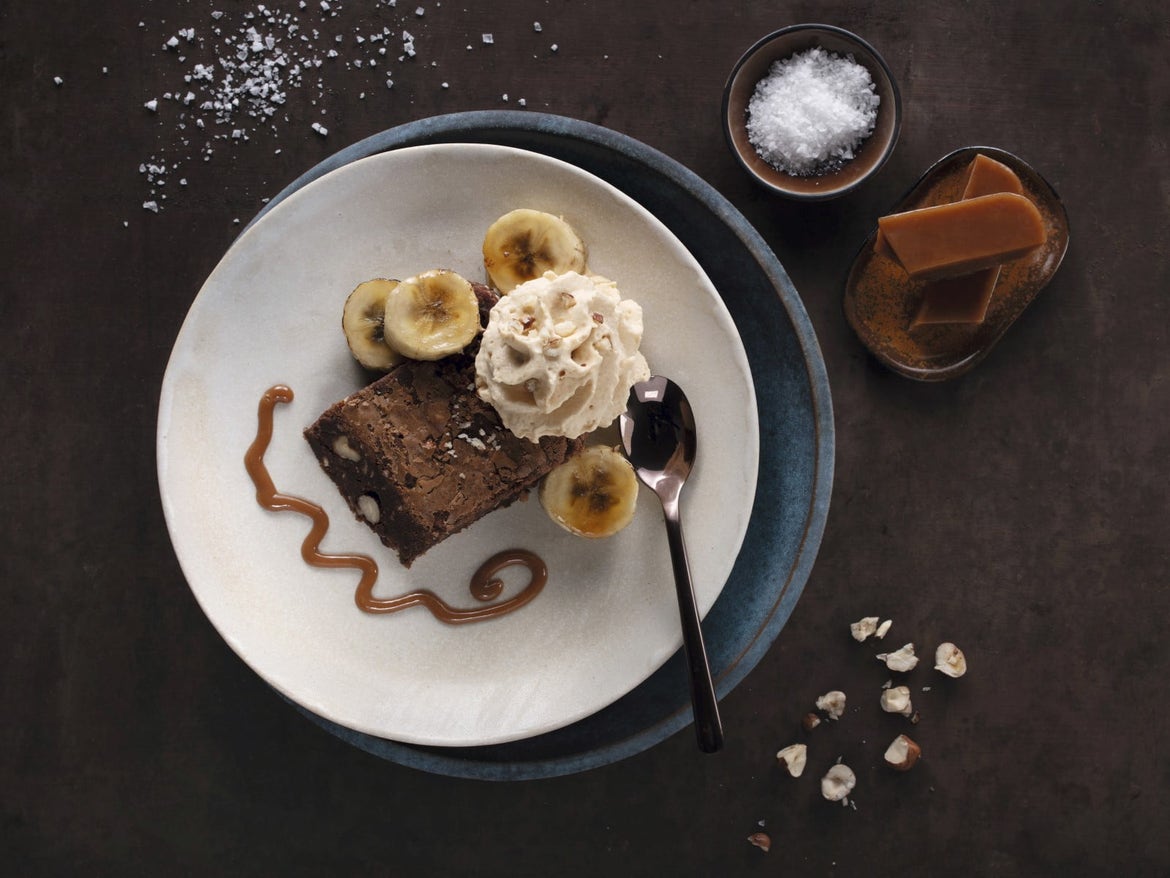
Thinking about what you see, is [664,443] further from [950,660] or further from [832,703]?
[950,660]

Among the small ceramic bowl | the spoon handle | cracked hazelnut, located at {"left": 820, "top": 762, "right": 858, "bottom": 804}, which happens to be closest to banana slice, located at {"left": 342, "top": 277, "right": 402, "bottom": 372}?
the spoon handle

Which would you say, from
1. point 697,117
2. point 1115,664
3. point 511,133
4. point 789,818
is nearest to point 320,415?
point 511,133

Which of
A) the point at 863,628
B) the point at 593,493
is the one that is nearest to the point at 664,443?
the point at 593,493

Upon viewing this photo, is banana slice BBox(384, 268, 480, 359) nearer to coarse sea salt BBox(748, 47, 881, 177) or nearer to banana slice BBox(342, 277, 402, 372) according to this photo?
banana slice BBox(342, 277, 402, 372)

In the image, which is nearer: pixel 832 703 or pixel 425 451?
pixel 425 451

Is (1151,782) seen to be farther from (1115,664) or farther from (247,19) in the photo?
(247,19)

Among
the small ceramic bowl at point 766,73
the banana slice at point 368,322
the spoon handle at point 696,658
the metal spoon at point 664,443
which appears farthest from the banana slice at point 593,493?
the small ceramic bowl at point 766,73
